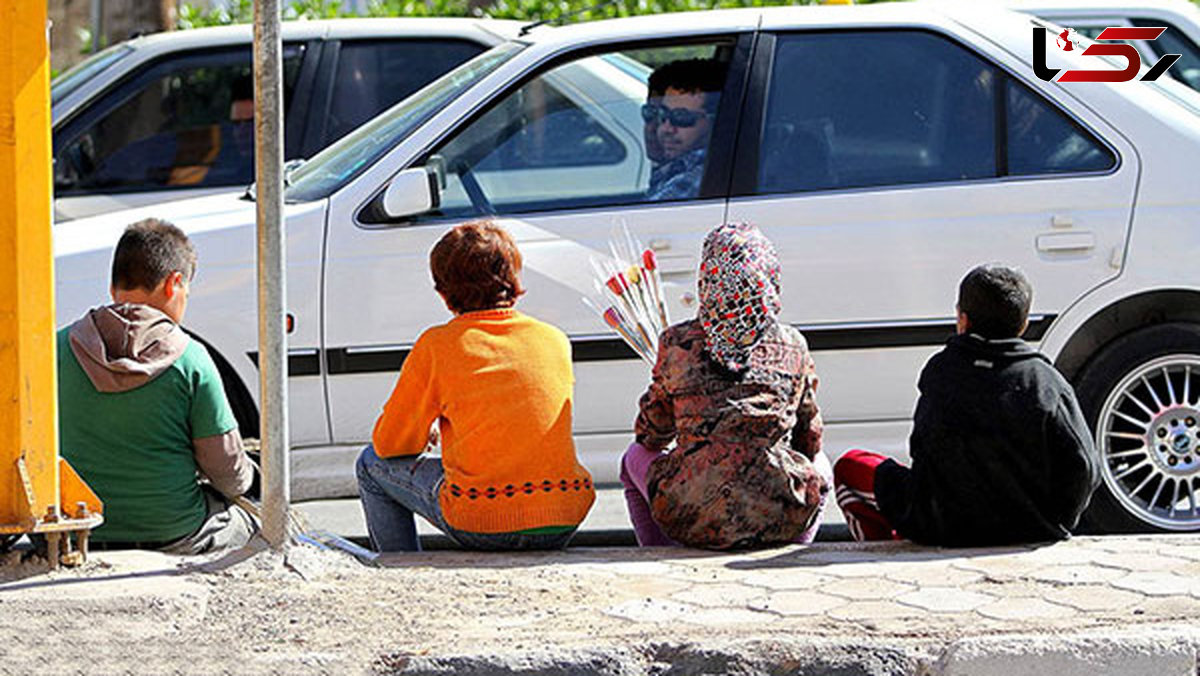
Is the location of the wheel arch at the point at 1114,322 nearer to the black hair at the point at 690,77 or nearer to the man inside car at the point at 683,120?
the man inside car at the point at 683,120

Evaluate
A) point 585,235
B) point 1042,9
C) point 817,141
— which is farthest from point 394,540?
point 1042,9

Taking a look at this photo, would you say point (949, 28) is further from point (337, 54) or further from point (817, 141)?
point (337, 54)

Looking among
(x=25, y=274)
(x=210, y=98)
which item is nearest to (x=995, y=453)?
(x=25, y=274)

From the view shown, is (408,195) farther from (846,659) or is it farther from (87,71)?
(87,71)

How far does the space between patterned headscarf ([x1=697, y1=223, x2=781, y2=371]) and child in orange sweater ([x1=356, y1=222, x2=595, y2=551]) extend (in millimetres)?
484

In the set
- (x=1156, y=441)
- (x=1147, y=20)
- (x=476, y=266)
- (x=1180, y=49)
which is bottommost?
(x=1156, y=441)

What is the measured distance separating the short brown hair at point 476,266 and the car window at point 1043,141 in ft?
6.88

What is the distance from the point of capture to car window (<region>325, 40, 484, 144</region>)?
359 inches

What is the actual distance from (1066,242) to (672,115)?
4.85 ft

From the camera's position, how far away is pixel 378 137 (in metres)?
7.02

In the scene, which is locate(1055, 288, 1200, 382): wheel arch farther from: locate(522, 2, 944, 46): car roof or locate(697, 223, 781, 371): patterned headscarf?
locate(697, 223, 781, 371): patterned headscarf

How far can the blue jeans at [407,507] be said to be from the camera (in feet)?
18.1

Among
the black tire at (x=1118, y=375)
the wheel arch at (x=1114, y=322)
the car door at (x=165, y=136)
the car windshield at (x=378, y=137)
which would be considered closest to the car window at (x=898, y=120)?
the wheel arch at (x=1114, y=322)

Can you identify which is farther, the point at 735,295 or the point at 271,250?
the point at 735,295
